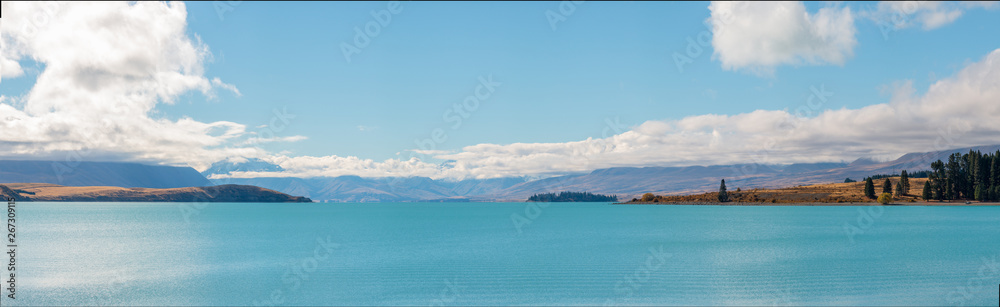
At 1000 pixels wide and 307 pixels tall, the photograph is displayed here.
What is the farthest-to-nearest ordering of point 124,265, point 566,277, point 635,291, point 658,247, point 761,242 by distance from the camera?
point 761,242, point 658,247, point 124,265, point 566,277, point 635,291

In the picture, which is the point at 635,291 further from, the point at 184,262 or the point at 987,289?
the point at 184,262

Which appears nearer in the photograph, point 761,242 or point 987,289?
point 987,289

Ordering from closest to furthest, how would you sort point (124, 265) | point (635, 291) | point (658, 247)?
point (635, 291) < point (124, 265) < point (658, 247)

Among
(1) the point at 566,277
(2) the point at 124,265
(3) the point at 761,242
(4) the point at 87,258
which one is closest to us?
(1) the point at 566,277

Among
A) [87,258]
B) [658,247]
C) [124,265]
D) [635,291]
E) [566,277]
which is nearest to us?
[635,291]

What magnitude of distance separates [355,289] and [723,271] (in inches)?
1191

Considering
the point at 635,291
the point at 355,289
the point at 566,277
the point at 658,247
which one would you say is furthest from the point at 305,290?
the point at 658,247

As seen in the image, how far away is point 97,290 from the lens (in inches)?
1587

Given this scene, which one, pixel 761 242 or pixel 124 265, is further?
pixel 761 242

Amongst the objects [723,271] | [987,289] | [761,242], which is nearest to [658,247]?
[761,242]

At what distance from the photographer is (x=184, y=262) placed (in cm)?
5616

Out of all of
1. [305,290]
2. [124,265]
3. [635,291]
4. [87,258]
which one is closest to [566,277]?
[635,291]

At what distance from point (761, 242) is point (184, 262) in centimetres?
6806

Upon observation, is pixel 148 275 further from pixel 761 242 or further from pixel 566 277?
pixel 761 242
